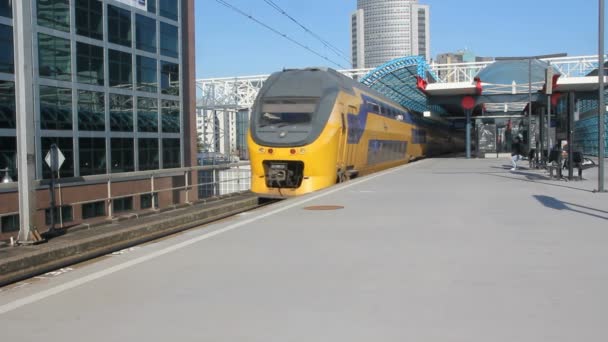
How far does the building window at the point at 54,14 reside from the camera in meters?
32.0

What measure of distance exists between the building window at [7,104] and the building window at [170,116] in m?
13.6

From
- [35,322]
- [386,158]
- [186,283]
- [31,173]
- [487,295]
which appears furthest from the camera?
Result: [386,158]

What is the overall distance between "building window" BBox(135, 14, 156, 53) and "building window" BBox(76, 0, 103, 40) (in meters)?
3.81

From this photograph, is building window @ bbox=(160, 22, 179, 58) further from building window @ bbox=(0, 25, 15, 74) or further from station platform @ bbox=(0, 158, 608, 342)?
station platform @ bbox=(0, 158, 608, 342)

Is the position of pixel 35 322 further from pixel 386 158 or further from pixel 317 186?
pixel 386 158

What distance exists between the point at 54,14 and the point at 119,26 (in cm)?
567

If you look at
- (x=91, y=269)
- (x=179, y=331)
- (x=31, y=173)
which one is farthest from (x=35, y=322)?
(x=31, y=173)

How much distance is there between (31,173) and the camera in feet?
27.1

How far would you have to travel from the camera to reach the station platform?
4727 mm

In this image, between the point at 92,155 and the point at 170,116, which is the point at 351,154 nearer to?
the point at 92,155

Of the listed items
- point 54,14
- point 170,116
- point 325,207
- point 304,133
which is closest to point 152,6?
point 170,116

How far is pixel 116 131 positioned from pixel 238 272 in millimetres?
33164

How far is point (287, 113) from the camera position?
17.2 meters

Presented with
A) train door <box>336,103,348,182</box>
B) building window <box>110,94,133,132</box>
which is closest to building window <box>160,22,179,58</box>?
building window <box>110,94,133,132</box>
